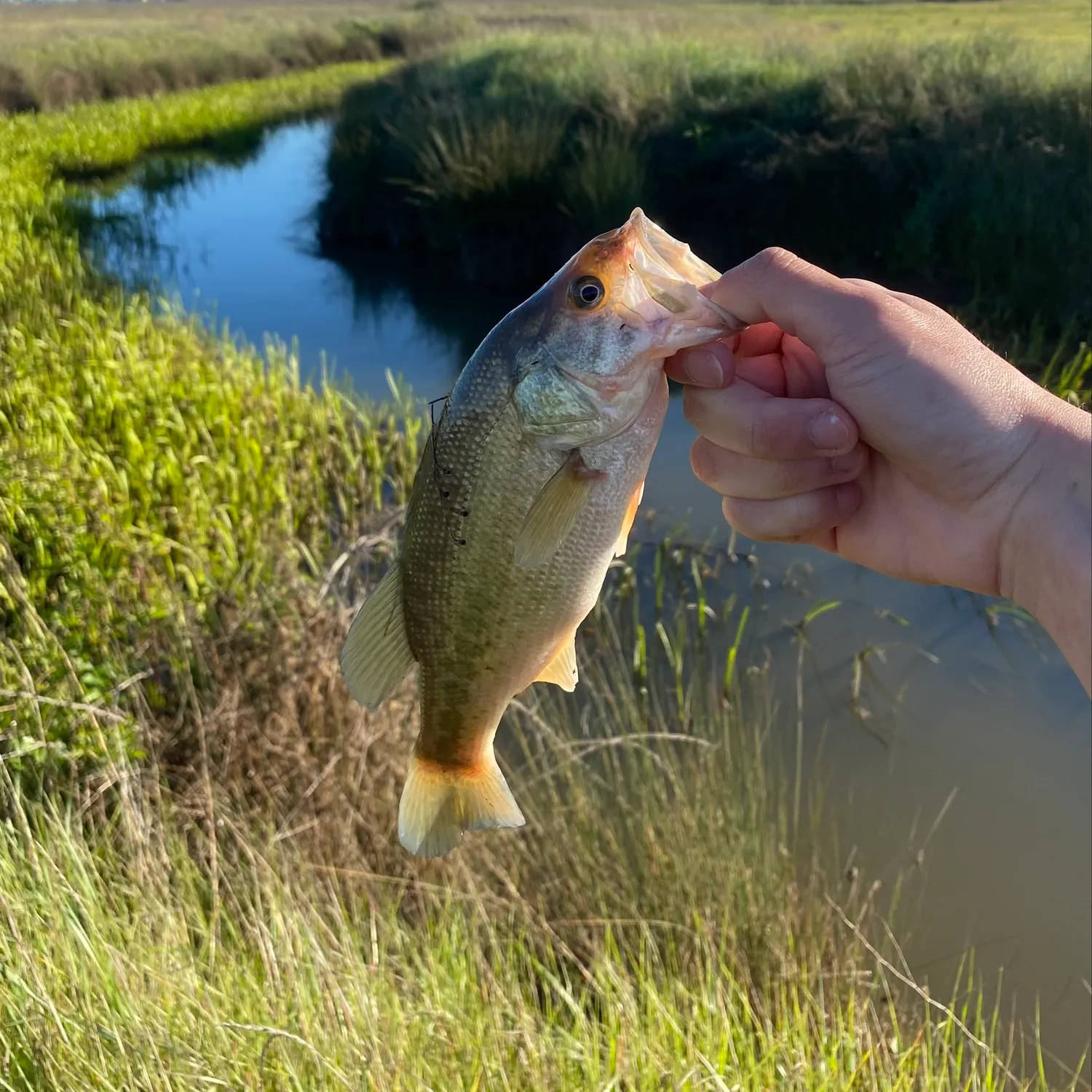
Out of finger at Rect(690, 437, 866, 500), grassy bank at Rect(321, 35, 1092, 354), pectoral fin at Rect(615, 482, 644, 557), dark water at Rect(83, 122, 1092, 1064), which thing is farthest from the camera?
grassy bank at Rect(321, 35, 1092, 354)

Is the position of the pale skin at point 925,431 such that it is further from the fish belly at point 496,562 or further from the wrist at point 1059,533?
the fish belly at point 496,562

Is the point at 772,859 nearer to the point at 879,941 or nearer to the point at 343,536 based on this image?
the point at 879,941

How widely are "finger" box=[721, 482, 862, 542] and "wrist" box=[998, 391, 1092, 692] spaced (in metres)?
0.42

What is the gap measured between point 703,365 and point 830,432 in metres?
0.29

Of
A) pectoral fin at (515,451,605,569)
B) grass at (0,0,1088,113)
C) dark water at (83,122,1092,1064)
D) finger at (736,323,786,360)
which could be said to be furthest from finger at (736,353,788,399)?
grass at (0,0,1088,113)

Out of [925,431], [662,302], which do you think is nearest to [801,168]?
[925,431]

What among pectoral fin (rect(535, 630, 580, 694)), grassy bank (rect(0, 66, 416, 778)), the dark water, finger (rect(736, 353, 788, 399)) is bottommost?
the dark water

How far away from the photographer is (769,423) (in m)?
2.00

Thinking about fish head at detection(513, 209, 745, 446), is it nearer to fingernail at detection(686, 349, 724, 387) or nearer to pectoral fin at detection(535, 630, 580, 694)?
fingernail at detection(686, 349, 724, 387)

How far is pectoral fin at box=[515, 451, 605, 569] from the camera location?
166cm

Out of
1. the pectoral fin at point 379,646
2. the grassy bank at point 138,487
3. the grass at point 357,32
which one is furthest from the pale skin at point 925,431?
the grass at point 357,32

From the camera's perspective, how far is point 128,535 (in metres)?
4.45

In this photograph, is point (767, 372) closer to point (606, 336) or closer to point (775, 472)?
point (775, 472)

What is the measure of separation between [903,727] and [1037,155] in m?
7.26
